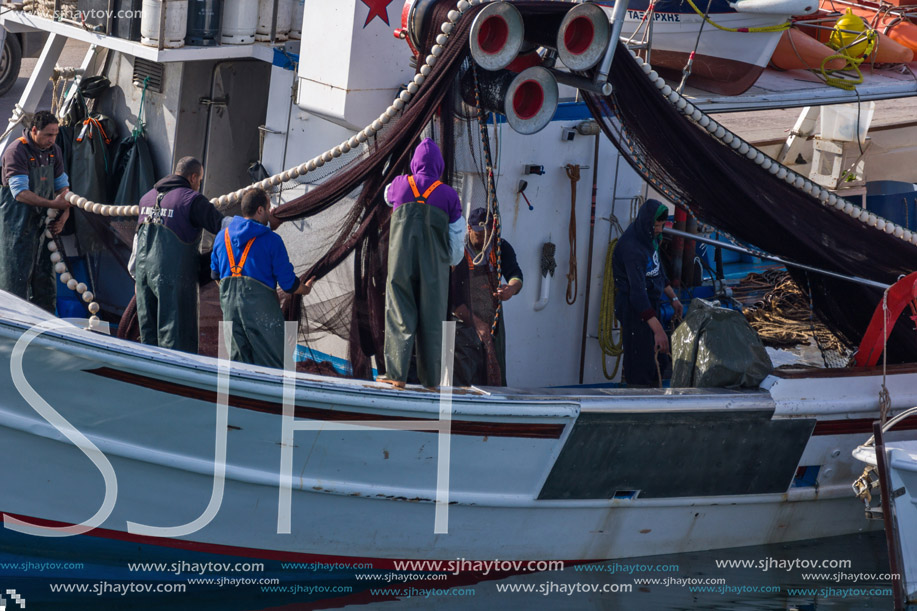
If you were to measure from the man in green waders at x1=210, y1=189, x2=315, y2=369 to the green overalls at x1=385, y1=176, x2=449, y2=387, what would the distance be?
56 cm

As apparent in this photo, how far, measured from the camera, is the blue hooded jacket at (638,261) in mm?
6262

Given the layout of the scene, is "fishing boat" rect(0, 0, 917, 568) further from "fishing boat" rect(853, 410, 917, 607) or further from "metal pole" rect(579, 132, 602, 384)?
"fishing boat" rect(853, 410, 917, 607)

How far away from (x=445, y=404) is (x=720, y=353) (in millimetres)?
1672

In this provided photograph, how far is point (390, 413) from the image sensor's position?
5172 mm

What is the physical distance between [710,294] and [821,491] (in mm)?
1876

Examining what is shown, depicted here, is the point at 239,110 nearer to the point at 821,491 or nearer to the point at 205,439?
the point at 205,439

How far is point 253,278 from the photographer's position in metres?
5.31

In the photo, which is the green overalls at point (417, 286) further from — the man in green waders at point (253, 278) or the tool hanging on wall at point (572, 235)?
the tool hanging on wall at point (572, 235)

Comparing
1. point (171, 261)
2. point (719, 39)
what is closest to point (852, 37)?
point (719, 39)

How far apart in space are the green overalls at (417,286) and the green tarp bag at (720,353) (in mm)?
1521

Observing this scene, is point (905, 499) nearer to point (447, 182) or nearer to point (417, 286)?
point (417, 286)

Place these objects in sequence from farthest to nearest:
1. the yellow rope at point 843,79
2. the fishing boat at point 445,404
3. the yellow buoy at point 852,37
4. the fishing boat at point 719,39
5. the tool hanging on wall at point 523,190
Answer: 1. the yellow buoy at point 852,37
2. the yellow rope at point 843,79
3. the fishing boat at point 719,39
4. the tool hanging on wall at point 523,190
5. the fishing boat at point 445,404

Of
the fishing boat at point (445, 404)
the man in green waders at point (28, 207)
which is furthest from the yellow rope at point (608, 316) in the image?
the man in green waders at point (28, 207)

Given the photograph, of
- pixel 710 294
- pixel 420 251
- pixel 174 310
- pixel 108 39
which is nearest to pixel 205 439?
pixel 174 310
